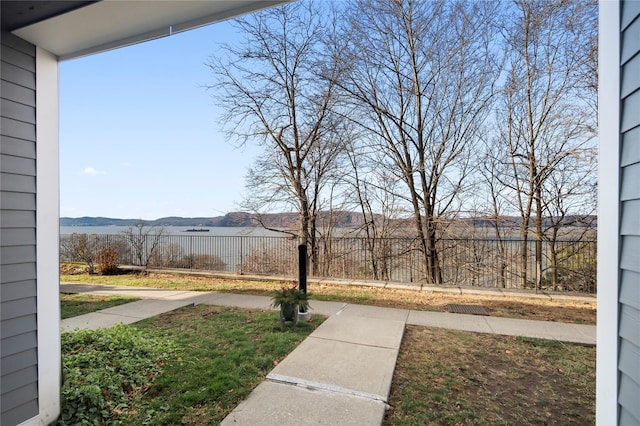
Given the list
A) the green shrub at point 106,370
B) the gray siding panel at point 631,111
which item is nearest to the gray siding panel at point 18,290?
the green shrub at point 106,370

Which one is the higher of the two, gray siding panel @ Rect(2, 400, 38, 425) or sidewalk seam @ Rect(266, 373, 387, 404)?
gray siding panel @ Rect(2, 400, 38, 425)

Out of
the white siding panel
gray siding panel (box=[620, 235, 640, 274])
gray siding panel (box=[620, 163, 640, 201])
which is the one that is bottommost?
gray siding panel (box=[620, 235, 640, 274])

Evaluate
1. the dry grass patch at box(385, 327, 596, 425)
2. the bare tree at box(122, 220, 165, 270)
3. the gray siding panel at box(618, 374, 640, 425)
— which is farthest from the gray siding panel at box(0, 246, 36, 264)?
the bare tree at box(122, 220, 165, 270)

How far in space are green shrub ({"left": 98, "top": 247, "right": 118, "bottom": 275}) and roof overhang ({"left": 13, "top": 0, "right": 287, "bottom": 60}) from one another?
26.6ft

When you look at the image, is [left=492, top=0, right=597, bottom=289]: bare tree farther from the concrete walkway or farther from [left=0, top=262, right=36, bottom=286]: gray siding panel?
[left=0, top=262, right=36, bottom=286]: gray siding panel

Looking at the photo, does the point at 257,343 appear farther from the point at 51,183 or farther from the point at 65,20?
the point at 65,20

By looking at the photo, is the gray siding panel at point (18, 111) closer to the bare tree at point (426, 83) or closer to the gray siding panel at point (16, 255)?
the gray siding panel at point (16, 255)

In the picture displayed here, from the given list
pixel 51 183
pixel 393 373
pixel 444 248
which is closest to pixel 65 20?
pixel 51 183

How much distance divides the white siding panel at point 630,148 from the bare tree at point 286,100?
24.9 feet

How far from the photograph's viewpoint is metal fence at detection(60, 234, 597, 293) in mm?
6531

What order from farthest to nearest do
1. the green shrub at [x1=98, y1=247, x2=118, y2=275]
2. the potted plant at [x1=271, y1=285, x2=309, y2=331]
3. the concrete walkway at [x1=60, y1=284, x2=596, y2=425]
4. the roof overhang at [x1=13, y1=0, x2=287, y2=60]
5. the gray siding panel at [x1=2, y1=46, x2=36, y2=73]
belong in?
the green shrub at [x1=98, y1=247, x2=118, y2=275]
the potted plant at [x1=271, y1=285, x2=309, y2=331]
the concrete walkway at [x1=60, y1=284, x2=596, y2=425]
the gray siding panel at [x1=2, y1=46, x2=36, y2=73]
the roof overhang at [x1=13, y1=0, x2=287, y2=60]

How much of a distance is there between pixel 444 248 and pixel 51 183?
304 inches

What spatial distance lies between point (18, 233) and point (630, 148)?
3162 millimetres

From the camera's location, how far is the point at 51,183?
79.9 inches
